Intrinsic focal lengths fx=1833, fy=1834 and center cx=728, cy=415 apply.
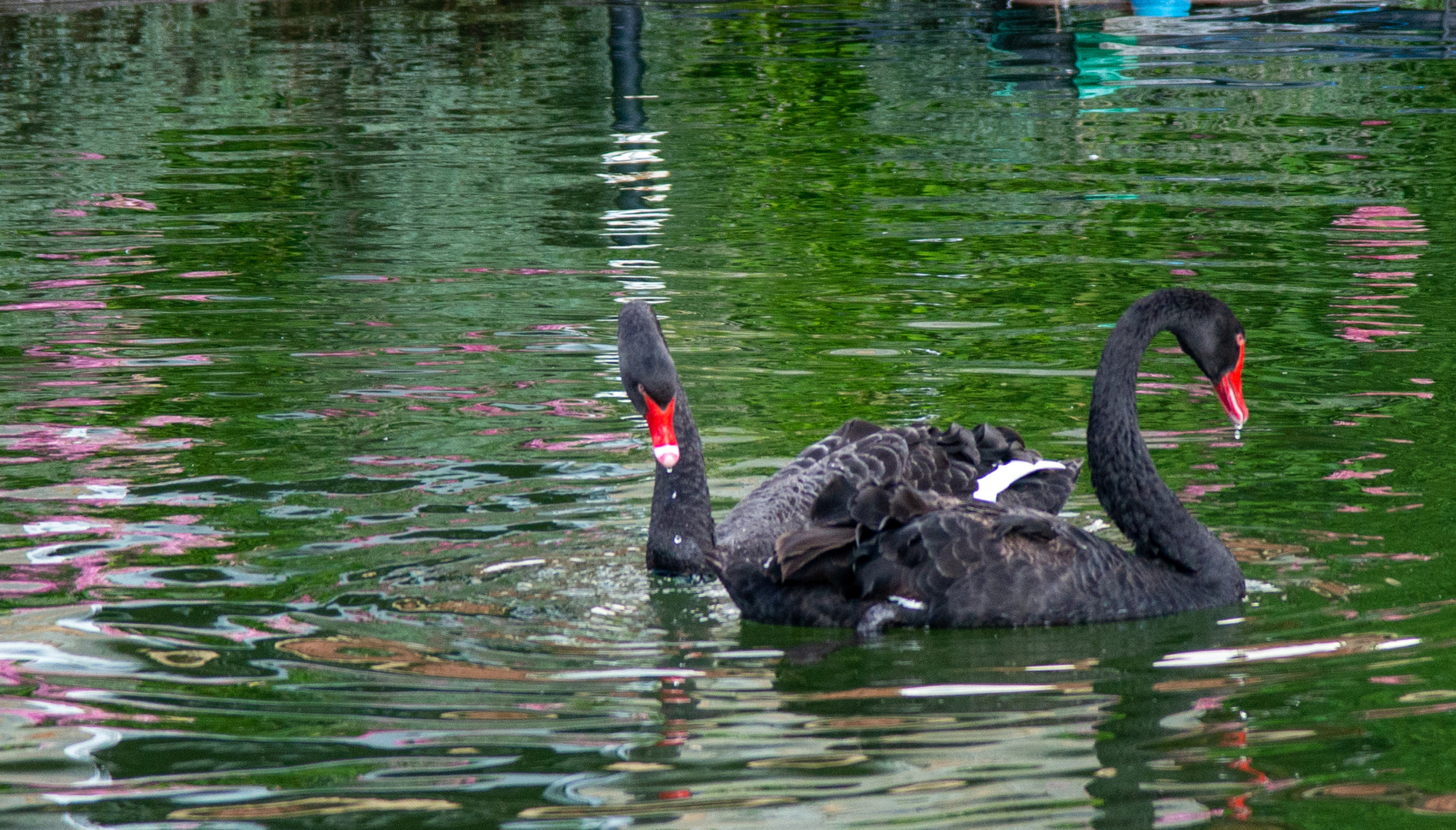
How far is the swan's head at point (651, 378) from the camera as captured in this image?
220 inches

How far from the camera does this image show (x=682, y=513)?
235 inches

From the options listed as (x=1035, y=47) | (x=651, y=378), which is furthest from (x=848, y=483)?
(x=1035, y=47)

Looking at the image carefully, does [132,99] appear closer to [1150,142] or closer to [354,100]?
[354,100]

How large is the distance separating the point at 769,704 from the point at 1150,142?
36.8 feet

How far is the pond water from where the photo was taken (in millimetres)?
4332

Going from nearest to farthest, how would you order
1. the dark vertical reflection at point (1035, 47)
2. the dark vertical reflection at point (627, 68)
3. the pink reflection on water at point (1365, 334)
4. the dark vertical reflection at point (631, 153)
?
the pink reflection on water at point (1365, 334) < the dark vertical reflection at point (631, 153) < the dark vertical reflection at point (627, 68) < the dark vertical reflection at point (1035, 47)

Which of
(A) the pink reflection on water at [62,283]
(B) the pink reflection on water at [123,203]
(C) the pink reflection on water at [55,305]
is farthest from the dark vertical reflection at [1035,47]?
(C) the pink reflection on water at [55,305]

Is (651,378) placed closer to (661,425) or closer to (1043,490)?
(661,425)

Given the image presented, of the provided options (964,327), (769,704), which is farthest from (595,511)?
(964,327)

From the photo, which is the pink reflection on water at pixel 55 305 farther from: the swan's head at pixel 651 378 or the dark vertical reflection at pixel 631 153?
the swan's head at pixel 651 378

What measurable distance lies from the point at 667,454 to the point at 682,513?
0.51 meters

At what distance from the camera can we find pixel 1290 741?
14.5 ft

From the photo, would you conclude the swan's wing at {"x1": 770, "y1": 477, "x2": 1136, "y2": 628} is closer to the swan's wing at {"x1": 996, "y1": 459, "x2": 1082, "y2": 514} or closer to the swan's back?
the swan's back

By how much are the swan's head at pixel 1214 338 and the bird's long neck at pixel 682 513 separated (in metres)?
1.58
